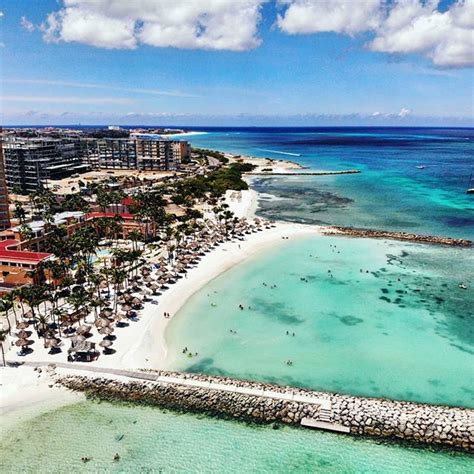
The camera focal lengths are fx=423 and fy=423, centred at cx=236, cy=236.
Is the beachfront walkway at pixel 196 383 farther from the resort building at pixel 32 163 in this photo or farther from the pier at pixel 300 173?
the pier at pixel 300 173

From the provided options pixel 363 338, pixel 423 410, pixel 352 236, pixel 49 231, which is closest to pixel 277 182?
pixel 352 236

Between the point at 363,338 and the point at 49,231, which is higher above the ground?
the point at 49,231

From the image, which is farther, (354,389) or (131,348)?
(131,348)

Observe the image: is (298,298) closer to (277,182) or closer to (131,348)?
(131,348)

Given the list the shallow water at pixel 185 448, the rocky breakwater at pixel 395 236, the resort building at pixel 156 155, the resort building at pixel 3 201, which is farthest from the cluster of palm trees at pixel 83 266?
the resort building at pixel 156 155

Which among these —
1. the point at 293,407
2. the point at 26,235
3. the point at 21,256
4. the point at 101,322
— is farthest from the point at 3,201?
the point at 293,407

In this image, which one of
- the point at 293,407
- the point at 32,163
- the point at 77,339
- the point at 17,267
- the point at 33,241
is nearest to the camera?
the point at 293,407

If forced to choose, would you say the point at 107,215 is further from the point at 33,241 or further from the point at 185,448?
the point at 185,448

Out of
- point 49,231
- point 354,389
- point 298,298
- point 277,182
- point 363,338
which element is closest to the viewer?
point 354,389
